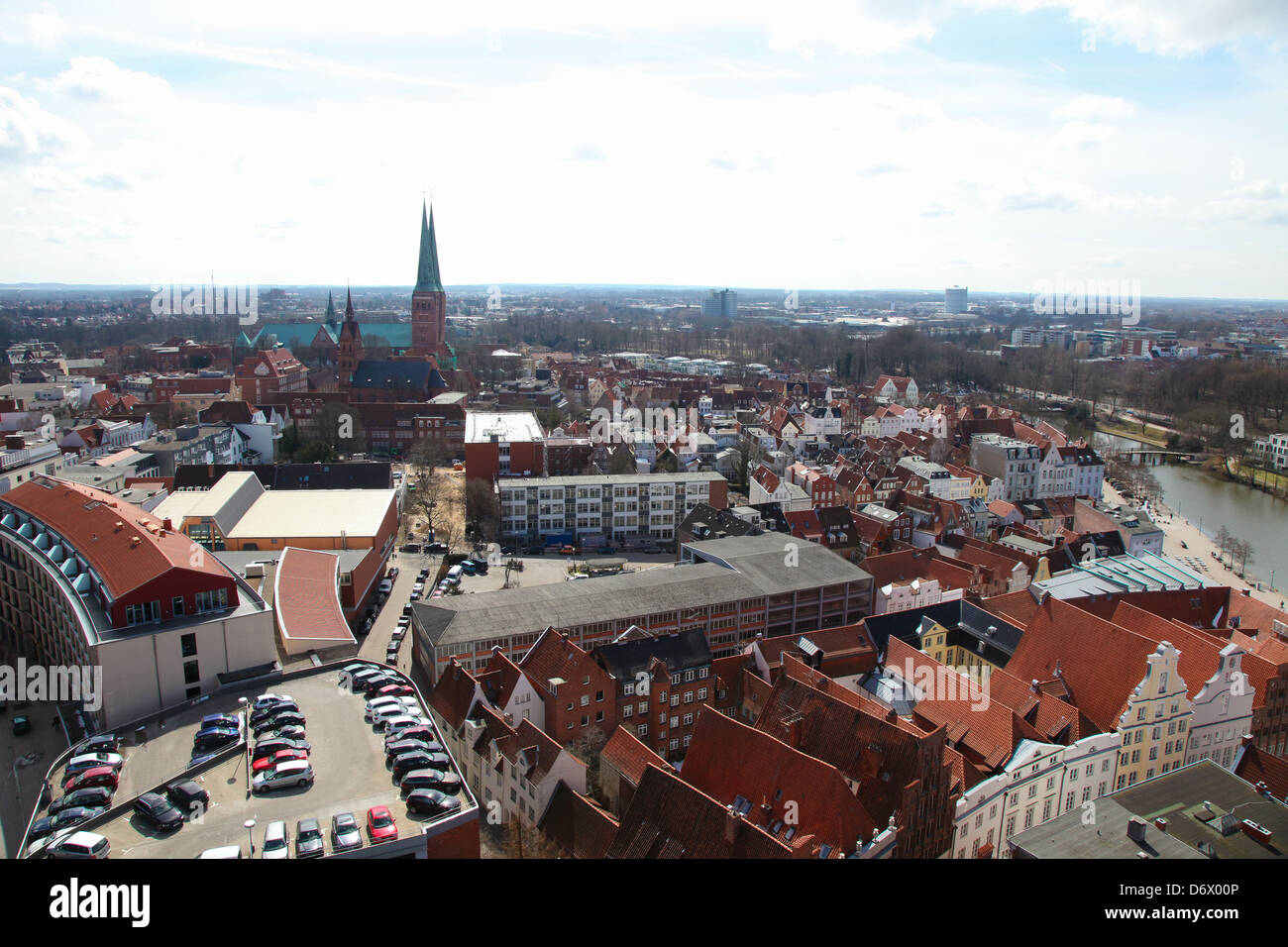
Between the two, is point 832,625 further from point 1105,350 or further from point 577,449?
point 1105,350

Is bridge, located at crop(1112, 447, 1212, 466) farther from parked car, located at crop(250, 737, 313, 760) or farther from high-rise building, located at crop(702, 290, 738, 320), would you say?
high-rise building, located at crop(702, 290, 738, 320)

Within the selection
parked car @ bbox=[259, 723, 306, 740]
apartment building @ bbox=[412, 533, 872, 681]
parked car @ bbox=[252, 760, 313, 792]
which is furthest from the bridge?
parked car @ bbox=[252, 760, 313, 792]

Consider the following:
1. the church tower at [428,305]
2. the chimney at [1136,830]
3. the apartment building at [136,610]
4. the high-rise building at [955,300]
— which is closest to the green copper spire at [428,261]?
the church tower at [428,305]

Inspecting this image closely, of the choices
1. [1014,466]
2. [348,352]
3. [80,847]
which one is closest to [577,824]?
[80,847]

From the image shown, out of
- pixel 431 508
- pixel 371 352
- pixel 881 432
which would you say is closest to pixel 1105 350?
pixel 881 432

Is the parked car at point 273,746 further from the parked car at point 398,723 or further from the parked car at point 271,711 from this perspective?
the parked car at point 398,723
